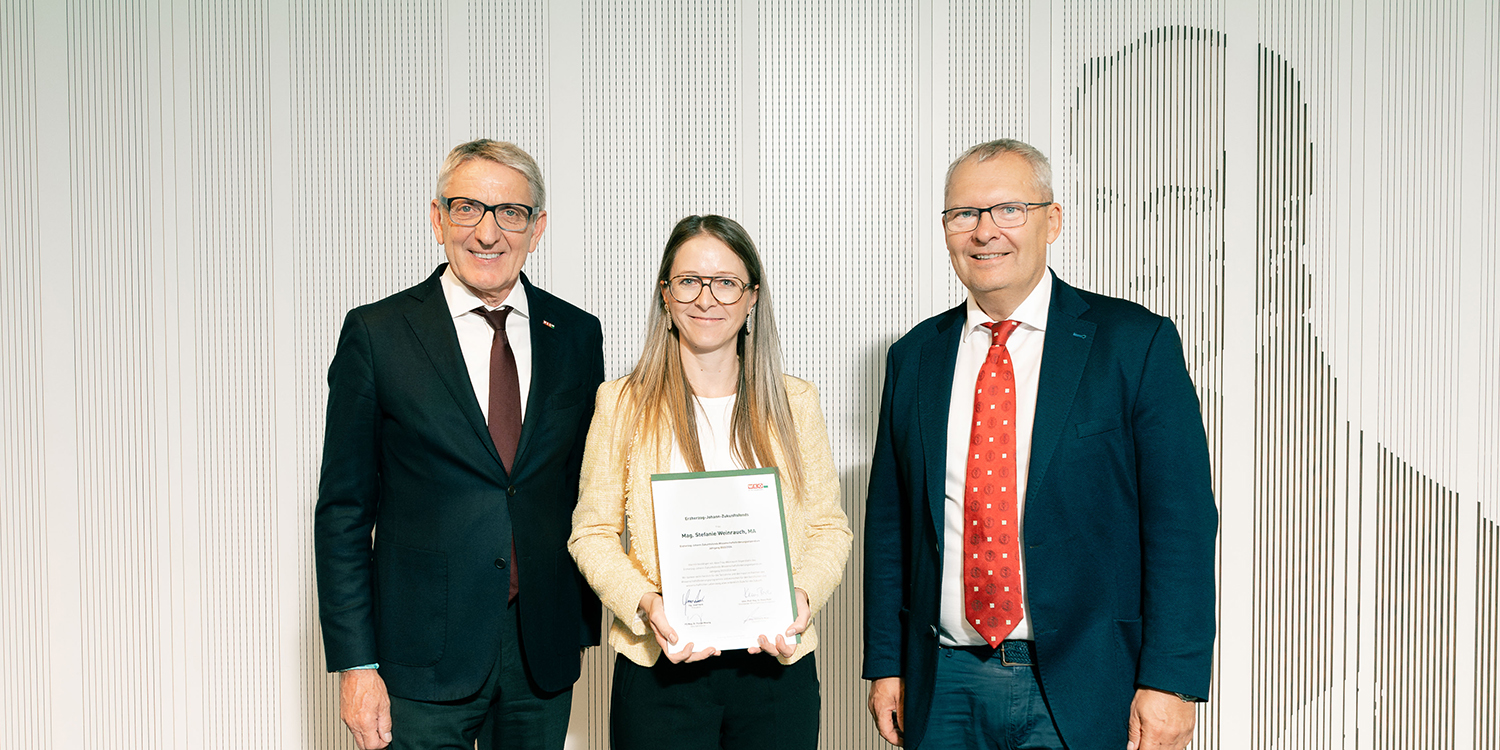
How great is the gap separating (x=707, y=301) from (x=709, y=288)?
31mm

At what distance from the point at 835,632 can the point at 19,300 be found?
3385 millimetres

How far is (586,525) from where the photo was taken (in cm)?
199

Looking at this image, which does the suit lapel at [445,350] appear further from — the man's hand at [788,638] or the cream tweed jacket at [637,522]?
the man's hand at [788,638]

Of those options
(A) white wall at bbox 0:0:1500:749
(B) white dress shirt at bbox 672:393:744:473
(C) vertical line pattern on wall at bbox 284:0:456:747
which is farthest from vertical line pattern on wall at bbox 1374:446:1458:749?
(C) vertical line pattern on wall at bbox 284:0:456:747

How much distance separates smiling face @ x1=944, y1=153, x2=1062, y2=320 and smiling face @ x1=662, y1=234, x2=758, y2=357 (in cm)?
52

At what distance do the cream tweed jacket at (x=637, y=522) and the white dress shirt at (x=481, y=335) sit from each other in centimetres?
25

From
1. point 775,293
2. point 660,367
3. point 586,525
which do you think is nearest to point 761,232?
point 775,293

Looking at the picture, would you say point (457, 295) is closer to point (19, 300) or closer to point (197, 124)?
point (197, 124)

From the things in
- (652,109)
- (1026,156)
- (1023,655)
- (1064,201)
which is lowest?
(1023,655)

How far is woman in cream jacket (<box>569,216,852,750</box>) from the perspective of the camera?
1933 mm

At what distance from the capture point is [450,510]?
2.02m

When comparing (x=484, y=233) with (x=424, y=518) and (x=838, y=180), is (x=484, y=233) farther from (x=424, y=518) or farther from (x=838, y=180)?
(x=838, y=180)

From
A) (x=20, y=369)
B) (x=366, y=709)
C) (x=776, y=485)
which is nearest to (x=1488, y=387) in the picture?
(x=776, y=485)

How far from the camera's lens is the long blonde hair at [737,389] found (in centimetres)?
200
